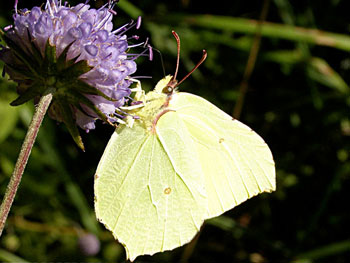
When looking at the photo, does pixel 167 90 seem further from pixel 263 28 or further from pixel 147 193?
pixel 263 28

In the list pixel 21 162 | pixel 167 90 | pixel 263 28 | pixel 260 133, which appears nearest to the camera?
pixel 21 162

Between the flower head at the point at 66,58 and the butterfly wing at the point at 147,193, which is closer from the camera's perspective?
the flower head at the point at 66,58

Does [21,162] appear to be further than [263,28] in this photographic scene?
No

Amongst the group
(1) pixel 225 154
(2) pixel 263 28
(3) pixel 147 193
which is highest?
(2) pixel 263 28

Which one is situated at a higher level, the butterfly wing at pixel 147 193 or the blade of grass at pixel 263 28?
the blade of grass at pixel 263 28

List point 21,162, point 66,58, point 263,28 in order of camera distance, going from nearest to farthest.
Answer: point 21,162
point 66,58
point 263,28

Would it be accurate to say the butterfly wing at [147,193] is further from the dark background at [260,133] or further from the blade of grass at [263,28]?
the blade of grass at [263,28]

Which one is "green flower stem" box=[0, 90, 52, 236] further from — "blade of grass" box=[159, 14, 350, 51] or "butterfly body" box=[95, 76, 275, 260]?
"blade of grass" box=[159, 14, 350, 51]

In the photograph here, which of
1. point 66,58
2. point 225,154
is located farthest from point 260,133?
point 66,58

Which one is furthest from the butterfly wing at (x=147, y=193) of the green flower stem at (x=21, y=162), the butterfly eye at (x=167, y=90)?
the green flower stem at (x=21, y=162)
